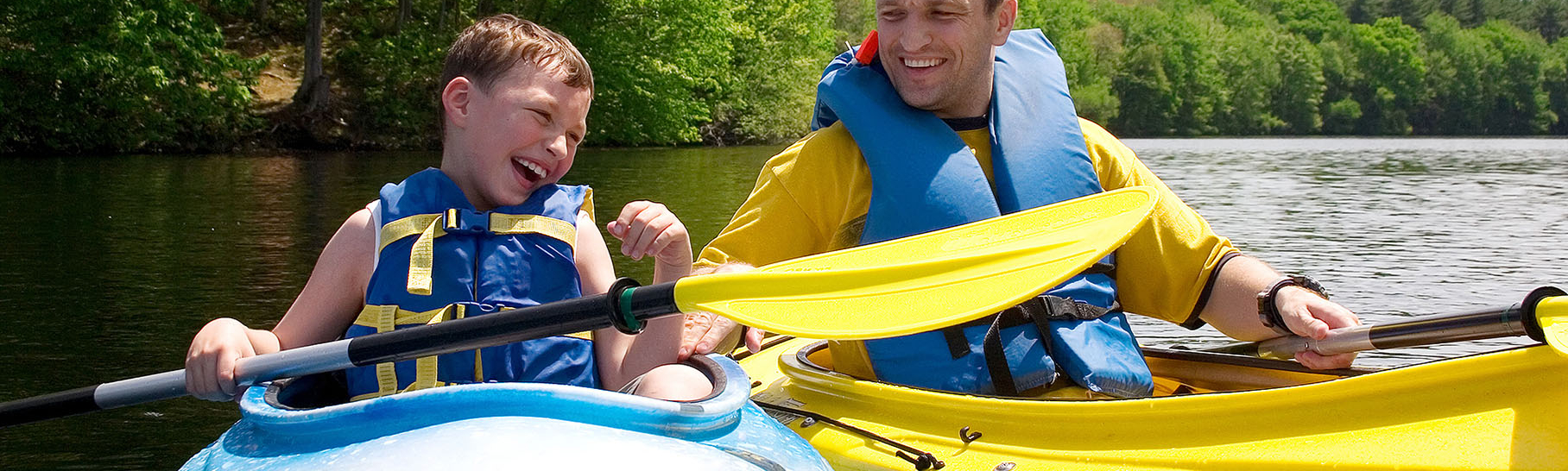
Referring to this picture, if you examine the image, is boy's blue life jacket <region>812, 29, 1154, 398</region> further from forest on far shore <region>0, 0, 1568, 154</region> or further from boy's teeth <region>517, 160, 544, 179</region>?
forest on far shore <region>0, 0, 1568, 154</region>

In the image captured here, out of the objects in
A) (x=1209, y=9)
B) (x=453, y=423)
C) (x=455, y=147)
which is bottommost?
(x=1209, y=9)

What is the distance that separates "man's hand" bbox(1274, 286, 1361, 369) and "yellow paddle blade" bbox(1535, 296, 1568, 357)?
1.83 ft

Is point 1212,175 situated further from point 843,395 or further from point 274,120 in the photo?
point 843,395

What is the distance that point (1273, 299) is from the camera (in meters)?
2.64

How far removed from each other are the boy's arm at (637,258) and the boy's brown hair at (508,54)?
266 mm

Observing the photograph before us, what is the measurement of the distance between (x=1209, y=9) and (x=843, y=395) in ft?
254

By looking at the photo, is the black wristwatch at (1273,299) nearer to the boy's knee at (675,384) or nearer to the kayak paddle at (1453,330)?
the kayak paddle at (1453,330)

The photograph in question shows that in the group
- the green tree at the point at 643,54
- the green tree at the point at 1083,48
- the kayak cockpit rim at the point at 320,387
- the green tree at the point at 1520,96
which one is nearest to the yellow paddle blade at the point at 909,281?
the kayak cockpit rim at the point at 320,387

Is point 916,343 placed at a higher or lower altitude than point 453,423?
lower

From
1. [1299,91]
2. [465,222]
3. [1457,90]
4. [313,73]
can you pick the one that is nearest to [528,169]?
[465,222]

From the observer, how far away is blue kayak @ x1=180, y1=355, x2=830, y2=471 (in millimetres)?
1632

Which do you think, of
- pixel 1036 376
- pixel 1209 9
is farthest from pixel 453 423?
pixel 1209 9

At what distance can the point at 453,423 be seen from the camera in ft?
5.60

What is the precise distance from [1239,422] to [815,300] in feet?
2.46
